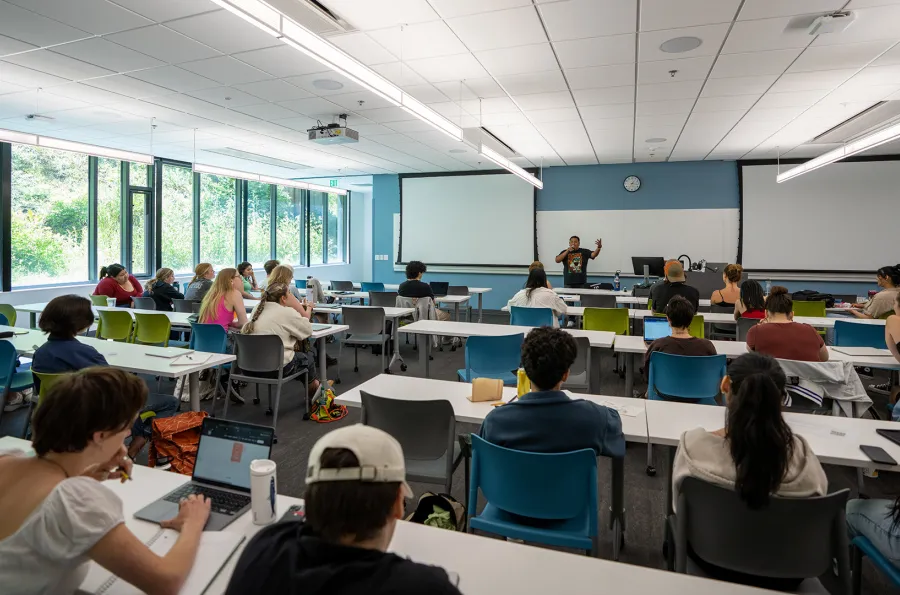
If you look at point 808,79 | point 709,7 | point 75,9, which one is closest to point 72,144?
point 75,9

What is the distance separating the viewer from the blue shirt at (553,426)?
6.05ft

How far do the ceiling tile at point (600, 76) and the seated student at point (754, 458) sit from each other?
4011mm

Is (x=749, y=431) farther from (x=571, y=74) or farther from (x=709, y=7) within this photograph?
(x=571, y=74)

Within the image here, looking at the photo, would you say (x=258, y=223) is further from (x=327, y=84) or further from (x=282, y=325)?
(x=282, y=325)

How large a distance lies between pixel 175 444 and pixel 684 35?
4.49 m

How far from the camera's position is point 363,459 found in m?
0.91

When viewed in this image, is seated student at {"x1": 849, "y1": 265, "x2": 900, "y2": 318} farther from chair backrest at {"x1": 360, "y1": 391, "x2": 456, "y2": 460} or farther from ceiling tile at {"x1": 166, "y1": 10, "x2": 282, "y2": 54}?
ceiling tile at {"x1": 166, "y1": 10, "x2": 282, "y2": 54}

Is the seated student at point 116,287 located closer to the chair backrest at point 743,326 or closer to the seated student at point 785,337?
the seated student at point 785,337

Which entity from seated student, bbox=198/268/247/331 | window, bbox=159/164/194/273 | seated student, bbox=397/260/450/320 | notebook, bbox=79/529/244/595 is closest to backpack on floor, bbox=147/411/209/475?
notebook, bbox=79/529/244/595

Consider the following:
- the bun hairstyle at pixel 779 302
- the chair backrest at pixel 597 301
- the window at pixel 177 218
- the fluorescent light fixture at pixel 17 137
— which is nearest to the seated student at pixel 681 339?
the bun hairstyle at pixel 779 302

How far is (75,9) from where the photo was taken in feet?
11.7

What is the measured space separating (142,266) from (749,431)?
10.3 m

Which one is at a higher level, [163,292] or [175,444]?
[163,292]

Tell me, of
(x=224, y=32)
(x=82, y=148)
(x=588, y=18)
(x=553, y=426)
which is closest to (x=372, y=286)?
(x=82, y=148)
